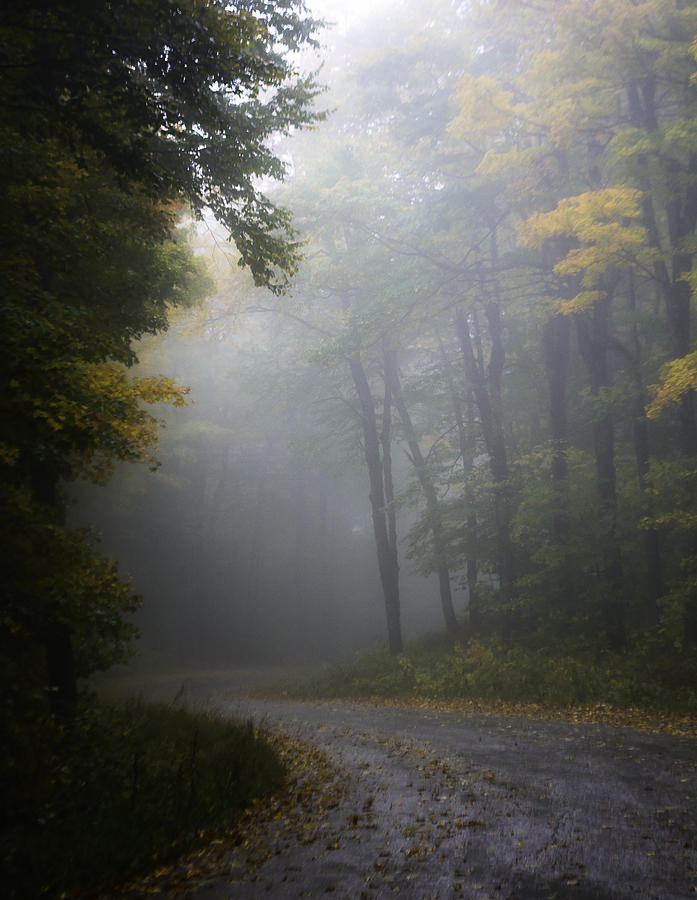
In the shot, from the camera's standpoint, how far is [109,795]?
566 cm

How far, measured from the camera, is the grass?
466 cm

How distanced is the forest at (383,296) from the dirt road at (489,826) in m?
2.87

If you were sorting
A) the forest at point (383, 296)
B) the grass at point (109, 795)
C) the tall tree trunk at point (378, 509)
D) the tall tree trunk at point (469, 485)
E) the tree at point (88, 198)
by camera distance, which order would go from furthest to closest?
the tall tree trunk at point (378, 509), the tall tree trunk at point (469, 485), the forest at point (383, 296), the tree at point (88, 198), the grass at point (109, 795)

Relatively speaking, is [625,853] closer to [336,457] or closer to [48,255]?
[48,255]

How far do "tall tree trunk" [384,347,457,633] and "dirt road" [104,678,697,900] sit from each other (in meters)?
10.6

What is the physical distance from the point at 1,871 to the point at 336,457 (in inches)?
1111

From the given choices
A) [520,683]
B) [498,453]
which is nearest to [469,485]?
[498,453]

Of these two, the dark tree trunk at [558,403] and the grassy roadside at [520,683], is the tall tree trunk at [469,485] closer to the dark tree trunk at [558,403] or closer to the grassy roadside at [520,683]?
the grassy roadside at [520,683]

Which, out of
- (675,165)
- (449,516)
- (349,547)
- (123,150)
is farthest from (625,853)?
(349,547)

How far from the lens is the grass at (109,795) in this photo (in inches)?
184

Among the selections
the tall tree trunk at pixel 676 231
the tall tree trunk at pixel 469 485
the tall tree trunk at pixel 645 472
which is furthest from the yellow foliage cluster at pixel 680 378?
the tall tree trunk at pixel 469 485

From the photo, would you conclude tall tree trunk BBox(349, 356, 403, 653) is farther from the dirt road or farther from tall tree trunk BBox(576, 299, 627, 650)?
the dirt road

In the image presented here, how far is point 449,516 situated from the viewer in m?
19.9

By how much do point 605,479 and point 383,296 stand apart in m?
7.44
